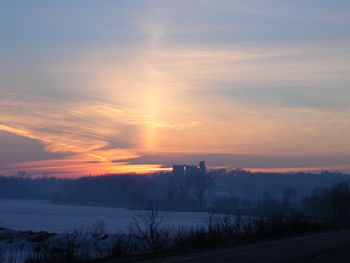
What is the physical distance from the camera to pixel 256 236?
31656 millimetres

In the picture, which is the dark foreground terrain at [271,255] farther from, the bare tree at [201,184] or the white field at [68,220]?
the bare tree at [201,184]

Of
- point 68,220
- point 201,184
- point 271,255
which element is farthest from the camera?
point 201,184

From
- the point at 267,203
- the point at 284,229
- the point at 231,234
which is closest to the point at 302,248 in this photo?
the point at 231,234

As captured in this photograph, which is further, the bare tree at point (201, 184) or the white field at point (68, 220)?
the bare tree at point (201, 184)

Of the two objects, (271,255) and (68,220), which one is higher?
(68,220)

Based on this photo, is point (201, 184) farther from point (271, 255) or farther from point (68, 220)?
point (271, 255)

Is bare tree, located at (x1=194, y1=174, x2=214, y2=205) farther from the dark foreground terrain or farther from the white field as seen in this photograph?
the dark foreground terrain

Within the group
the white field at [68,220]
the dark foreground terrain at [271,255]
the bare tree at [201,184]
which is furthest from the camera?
the bare tree at [201,184]

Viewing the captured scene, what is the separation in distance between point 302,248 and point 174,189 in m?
142

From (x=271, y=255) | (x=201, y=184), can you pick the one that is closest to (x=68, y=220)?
(x=271, y=255)

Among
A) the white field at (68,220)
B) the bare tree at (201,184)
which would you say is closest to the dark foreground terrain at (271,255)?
the white field at (68,220)

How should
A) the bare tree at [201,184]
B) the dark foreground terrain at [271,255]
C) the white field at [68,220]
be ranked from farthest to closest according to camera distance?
the bare tree at [201,184] < the white field at [68,220] < the dark foreground terrain at [271,255]

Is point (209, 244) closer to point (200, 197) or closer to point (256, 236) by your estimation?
point (256, 236)

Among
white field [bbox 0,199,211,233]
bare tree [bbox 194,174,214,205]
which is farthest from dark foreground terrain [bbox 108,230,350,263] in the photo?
bare tree [bbox 194,174,214,205]
